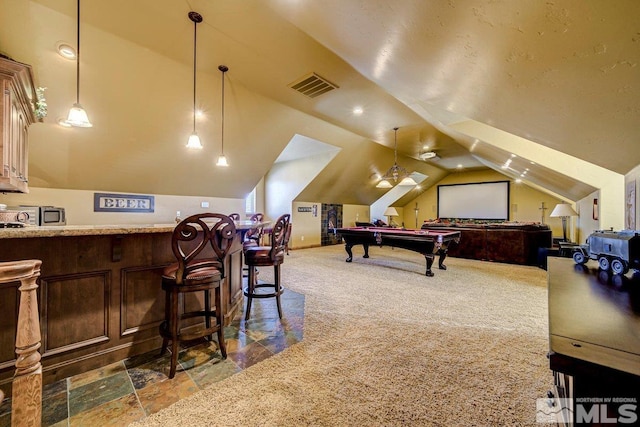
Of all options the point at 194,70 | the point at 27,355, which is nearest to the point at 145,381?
the point at 27,355

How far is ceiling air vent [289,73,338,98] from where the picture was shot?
3.42 metres

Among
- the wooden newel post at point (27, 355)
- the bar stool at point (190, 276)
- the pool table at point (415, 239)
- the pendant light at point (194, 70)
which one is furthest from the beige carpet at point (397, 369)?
the pendant light at point (194, 70)

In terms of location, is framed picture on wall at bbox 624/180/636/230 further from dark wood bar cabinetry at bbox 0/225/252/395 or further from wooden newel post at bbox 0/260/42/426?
wooden newel post at bbox 0/260/42/426

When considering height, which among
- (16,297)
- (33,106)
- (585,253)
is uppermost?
(33,106)

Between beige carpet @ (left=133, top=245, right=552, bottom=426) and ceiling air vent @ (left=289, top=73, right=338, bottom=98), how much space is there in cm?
295

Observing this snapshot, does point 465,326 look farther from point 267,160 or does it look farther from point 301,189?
point 301,189

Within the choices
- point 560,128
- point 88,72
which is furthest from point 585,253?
point 88,72

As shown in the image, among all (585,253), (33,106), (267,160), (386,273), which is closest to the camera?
(585,253)

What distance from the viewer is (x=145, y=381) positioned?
1729 mm

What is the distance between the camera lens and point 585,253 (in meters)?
1.81

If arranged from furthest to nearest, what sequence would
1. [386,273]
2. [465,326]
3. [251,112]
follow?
1. [386,273]
2. [251,112]
3. [465,326]

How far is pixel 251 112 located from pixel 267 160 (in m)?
1.41

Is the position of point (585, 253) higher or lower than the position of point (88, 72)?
lower

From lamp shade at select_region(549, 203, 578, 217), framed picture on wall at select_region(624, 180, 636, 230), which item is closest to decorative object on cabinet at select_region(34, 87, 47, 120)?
framed picture on wall at select_region(624, 180, 636, 230)
